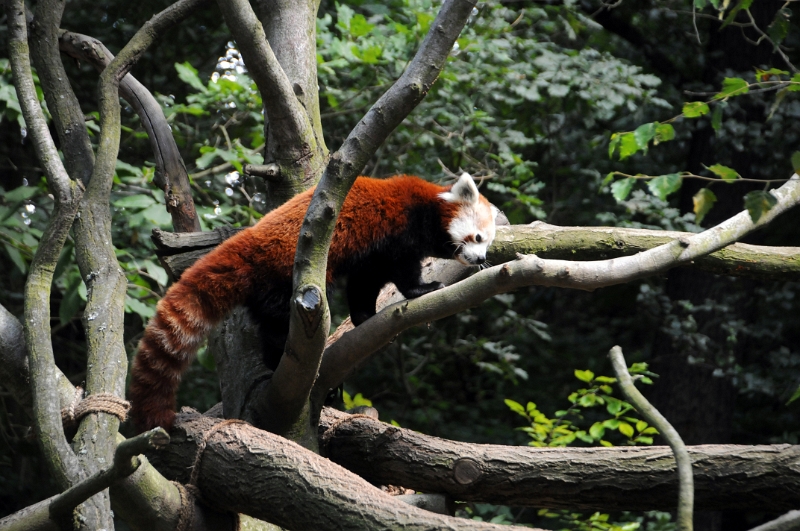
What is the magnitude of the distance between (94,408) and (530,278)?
4.30 feet

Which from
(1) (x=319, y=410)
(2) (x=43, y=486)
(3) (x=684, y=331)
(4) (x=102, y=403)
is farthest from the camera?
(2) (x=43, y=486)

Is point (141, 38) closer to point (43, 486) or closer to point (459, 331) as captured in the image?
point (459, 331)

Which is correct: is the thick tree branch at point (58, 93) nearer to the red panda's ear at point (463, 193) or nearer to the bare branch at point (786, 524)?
the red panda's ear at point (463, 193)

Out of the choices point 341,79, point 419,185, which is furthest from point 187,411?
point 341,79

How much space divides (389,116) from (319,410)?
124cm

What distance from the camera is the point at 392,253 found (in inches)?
123

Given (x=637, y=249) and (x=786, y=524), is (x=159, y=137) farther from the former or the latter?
(x=786, y=524)

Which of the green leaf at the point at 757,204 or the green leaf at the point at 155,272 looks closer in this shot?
the green leaf at the point at 757,204

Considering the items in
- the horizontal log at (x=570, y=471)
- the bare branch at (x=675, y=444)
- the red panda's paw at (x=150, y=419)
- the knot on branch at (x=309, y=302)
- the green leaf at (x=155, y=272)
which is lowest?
the horizontal log at (x=570, y=471)

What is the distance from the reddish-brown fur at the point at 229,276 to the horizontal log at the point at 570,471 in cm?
65

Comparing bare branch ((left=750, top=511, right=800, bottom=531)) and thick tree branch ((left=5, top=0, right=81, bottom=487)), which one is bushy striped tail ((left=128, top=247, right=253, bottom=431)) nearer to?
thick tree branch ((left=5, top=0, right=81, bottom=487))

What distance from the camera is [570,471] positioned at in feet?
8.17

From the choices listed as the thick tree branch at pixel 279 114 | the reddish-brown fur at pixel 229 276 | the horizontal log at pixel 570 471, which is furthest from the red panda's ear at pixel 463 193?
the horizontal log at pixel 570 471

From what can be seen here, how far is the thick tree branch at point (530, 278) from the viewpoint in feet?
6.91
